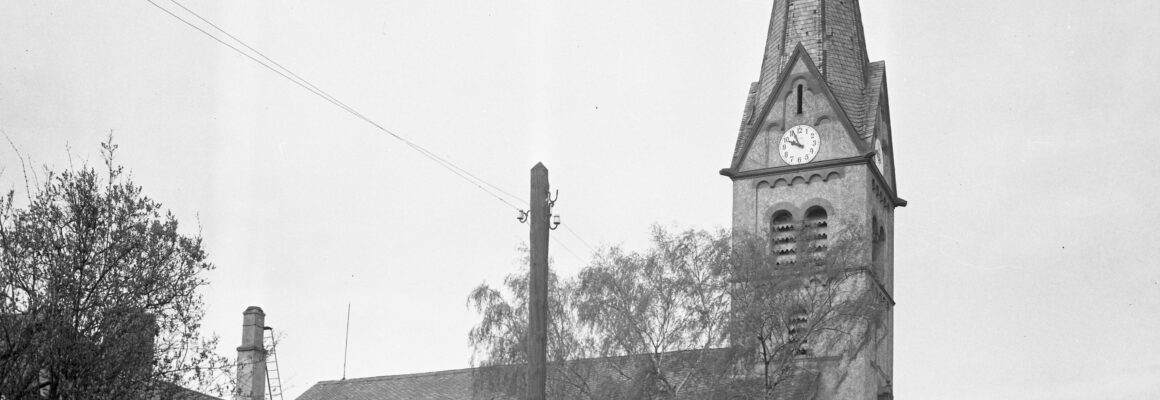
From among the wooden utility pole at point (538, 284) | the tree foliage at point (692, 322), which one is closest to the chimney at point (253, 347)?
the tree foliage at point (692, 322)

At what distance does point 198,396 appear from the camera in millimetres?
27312

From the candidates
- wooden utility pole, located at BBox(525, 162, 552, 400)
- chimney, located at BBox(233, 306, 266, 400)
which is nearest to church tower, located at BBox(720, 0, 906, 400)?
chimney, located at BBox(233, 306, 266, 400)

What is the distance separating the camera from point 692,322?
40.9 metres

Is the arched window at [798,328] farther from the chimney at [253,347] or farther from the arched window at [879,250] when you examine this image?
Result: the chimney at [253,347]

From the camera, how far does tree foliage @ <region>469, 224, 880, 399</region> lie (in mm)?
40219

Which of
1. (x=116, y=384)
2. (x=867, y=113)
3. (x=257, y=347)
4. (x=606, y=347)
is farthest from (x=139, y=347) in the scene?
(x=867, y=113)

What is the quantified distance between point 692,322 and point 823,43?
15.8 meters

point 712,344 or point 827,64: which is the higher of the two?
point 827,64

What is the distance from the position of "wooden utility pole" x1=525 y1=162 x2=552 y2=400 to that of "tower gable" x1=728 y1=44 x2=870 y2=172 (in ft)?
88.1

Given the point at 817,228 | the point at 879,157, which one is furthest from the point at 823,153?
the point at 879,157

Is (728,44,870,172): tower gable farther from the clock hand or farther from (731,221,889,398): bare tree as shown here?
(731,221,889,398): bare tree

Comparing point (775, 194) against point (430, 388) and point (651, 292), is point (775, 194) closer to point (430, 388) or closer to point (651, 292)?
point (651, 292)

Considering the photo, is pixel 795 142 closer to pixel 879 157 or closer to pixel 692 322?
pixel 879 157

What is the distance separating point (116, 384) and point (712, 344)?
18.5 m
